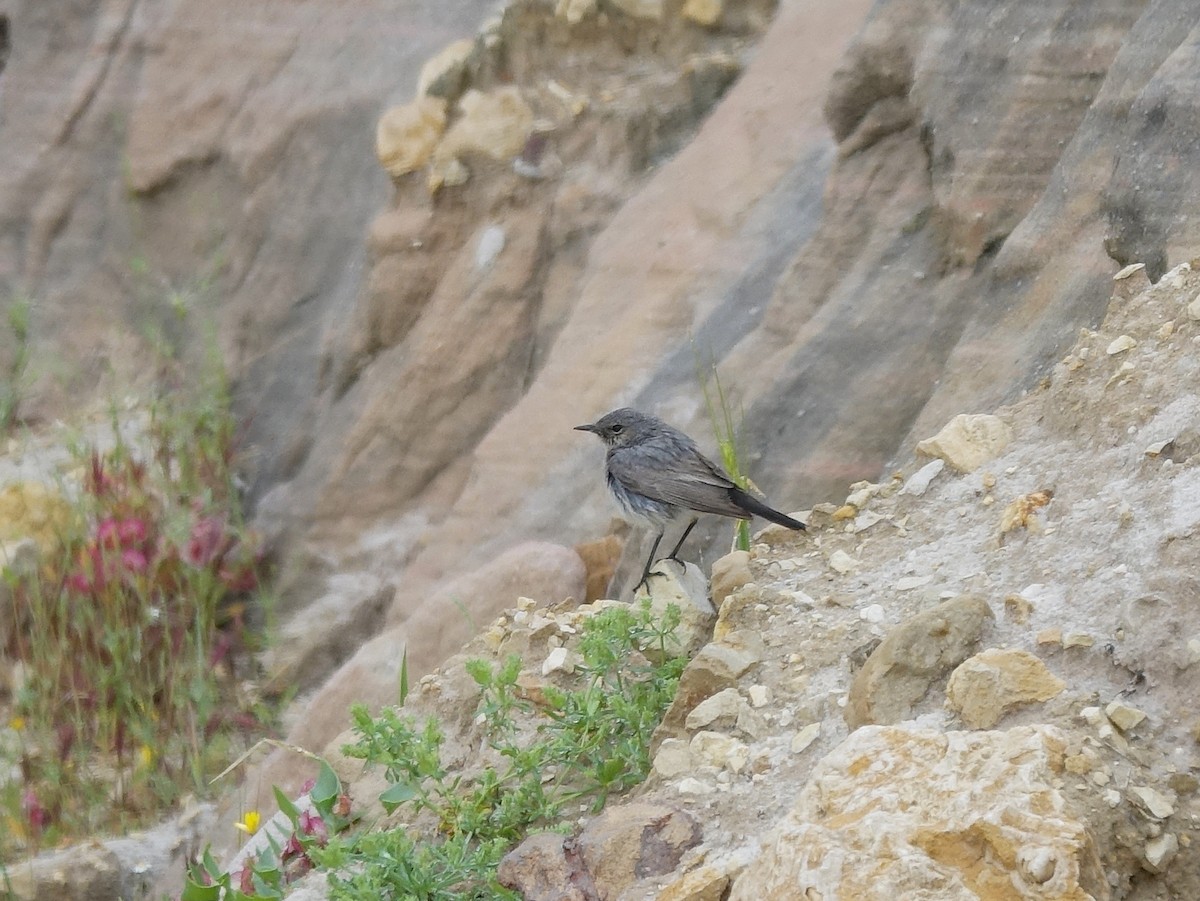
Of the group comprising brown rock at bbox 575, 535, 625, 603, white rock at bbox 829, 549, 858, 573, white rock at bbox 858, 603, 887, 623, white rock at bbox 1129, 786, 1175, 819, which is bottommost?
brown rock at bbox 575, 535, 625, 603

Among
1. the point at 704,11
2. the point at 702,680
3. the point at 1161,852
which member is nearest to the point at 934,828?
the point at 1161,852

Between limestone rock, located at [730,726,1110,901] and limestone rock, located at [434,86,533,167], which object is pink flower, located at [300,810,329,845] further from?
limestone rock, located at [434,86,533,167]

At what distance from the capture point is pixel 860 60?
18.0 feet

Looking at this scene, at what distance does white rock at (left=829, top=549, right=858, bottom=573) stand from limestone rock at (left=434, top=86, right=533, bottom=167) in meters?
4.63

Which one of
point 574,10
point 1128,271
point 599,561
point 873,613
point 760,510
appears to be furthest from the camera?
point 574,10

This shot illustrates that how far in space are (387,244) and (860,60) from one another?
10.9 feet

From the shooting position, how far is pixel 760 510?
404 centimetres

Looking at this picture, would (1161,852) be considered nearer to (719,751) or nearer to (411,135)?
(719,751)

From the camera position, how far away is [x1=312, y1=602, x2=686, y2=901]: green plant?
2.92m

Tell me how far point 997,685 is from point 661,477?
1978mm

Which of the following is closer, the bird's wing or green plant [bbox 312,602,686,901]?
green plant [bbox 312,602,686,901]

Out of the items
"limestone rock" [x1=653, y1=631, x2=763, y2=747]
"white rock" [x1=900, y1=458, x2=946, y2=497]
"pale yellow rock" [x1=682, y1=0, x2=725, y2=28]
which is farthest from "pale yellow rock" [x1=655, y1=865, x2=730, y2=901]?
"pale yellow rock" [x1=682, y1=0, x2=725, y2=28]

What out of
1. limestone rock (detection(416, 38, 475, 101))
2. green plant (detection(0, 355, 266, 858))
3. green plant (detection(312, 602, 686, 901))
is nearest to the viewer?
green plant (detection(312, 602, 686, 901))

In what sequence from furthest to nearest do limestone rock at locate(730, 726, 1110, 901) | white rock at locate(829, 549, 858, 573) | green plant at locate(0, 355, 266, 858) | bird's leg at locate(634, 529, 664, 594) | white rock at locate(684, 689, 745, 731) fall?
green plant at locate(0, 355, 266, 858) < bird's leg at locate(634, 529, 664, 594) < white rock at locate(829, 549, 858, 573) < white rock at locate(684, 689, 745, 731) < limestone rock at locate(730, 726, 1110, 901)
